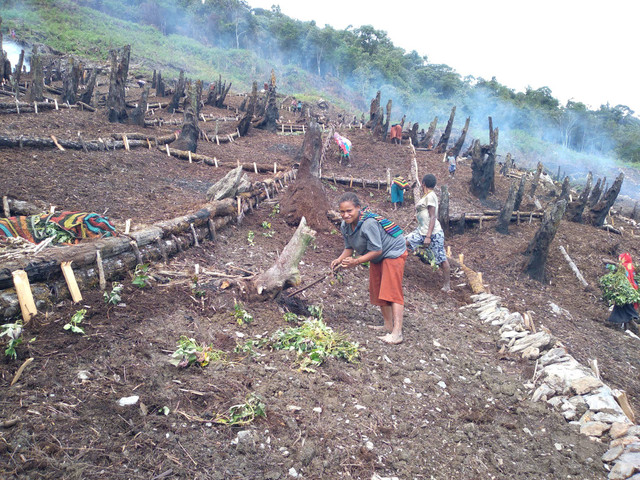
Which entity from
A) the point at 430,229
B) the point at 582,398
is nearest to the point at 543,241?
the point at 430,229

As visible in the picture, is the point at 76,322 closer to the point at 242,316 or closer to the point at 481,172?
the point at 242,316

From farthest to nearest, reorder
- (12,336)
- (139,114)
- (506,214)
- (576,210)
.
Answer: (139,114) → (576,210) → (506,214) → (12,336)

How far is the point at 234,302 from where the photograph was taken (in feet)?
13.9

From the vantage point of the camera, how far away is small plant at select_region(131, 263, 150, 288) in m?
4.05

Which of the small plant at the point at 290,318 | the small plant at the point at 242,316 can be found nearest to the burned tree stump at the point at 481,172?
the small plant at the point at 290,318

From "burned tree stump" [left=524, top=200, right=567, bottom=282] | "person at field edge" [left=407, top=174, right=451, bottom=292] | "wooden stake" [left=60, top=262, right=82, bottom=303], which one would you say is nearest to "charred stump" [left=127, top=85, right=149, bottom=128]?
"person at field edge" [left=407, top=174, right=451, bottom=292]

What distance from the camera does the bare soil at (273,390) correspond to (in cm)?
227

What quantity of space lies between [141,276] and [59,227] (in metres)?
1.18

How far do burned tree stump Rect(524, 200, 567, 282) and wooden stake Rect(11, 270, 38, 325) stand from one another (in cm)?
831

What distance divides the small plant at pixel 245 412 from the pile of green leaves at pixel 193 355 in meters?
0.56

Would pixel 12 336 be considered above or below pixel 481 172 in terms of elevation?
below

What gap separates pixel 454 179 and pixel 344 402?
1261 cm

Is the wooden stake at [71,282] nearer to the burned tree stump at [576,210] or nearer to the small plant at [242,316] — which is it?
the small plant at [242,316]

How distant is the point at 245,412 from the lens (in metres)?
2.60
